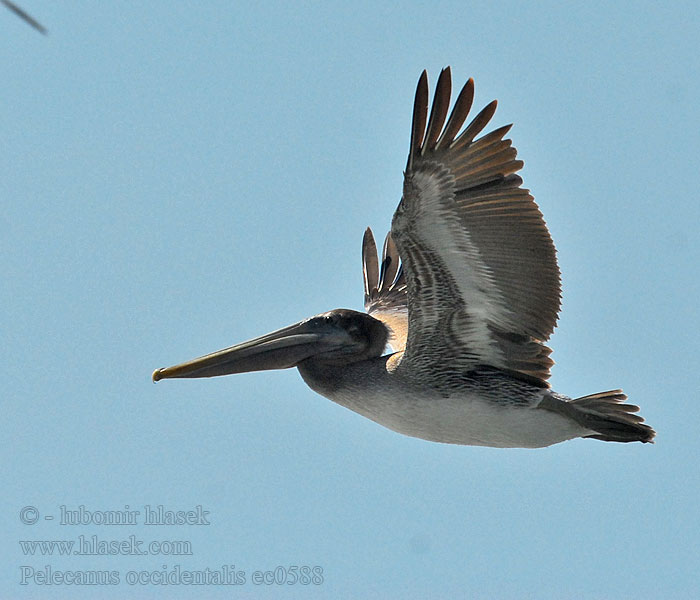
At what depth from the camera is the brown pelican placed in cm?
550

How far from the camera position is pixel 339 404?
6.47m

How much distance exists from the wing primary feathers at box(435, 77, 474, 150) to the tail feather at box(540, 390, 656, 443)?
1955 millimetres

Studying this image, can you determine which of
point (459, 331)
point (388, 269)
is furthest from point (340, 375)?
point (388, 269)

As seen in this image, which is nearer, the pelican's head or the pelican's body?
the pelican's body

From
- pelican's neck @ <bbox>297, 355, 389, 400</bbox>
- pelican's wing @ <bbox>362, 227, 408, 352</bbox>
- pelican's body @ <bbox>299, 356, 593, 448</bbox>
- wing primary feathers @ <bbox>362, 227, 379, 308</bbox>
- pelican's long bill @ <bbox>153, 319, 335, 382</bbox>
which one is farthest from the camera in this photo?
wing primary feathers @ <bbox>362, 227, 379, 308</bbox>

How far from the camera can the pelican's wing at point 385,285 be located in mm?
7945

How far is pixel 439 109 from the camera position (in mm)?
5406

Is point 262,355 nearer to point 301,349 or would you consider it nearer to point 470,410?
point 301,349

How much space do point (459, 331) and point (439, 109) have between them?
155 centimetres

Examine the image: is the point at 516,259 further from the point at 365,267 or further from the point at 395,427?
the point at 365,267

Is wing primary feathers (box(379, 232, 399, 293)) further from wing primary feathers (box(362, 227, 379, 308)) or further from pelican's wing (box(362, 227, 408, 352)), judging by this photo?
wing primary feathers (box(362, 227, 379, 308))

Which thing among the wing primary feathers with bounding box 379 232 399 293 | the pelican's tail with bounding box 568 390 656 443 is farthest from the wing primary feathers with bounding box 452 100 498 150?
the wing primary feathers with bounding box 379 232 399 293

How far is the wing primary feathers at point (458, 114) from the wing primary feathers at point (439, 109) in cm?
4

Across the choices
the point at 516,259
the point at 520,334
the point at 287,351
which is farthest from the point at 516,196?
the point at 287,351
